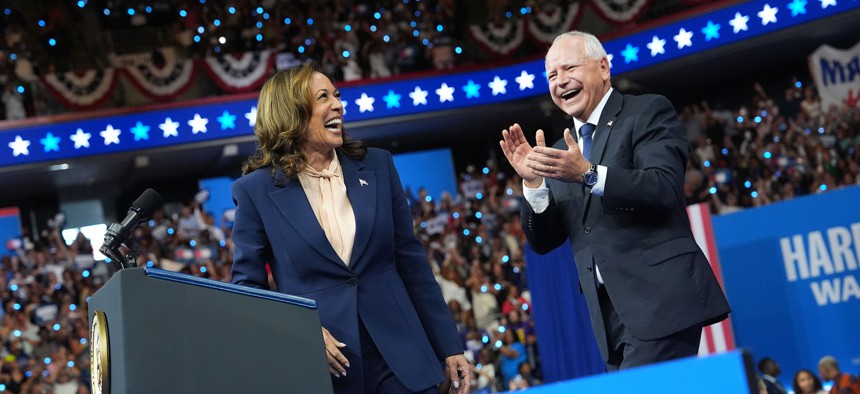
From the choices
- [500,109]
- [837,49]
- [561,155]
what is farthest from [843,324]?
[500,109]

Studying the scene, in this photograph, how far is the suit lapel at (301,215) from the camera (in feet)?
7.59

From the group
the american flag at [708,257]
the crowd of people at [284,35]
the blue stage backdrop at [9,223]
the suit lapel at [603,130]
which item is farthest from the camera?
the blue stage backdrop at [9,223]

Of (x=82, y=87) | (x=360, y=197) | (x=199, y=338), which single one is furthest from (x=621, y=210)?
(x=82, y=87)

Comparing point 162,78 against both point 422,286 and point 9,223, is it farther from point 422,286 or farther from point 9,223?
point 422,286

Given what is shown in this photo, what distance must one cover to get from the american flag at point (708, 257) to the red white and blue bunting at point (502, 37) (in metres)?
8.62

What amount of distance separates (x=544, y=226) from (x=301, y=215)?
644 mm

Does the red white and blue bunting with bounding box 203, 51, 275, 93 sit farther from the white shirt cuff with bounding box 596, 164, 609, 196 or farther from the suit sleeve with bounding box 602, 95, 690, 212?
the white shirt cuff with bounding box 596, 164, 609, 196

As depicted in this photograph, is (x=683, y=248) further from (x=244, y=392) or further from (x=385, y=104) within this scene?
(x=385, y=104)

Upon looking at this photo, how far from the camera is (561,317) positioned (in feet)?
19.0

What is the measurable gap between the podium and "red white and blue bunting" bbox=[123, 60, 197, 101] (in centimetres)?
1055

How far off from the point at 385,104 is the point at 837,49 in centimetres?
518

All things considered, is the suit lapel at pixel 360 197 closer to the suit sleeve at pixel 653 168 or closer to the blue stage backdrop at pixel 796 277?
the suit sleeve at pixel 653 168

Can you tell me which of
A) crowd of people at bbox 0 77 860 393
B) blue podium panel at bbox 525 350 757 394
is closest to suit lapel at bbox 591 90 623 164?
blue podium panel at bbox 525 350 757 394

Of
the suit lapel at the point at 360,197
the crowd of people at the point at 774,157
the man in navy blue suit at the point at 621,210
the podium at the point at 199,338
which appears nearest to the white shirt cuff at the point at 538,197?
the man in navy blue suit at the point at 621,210
